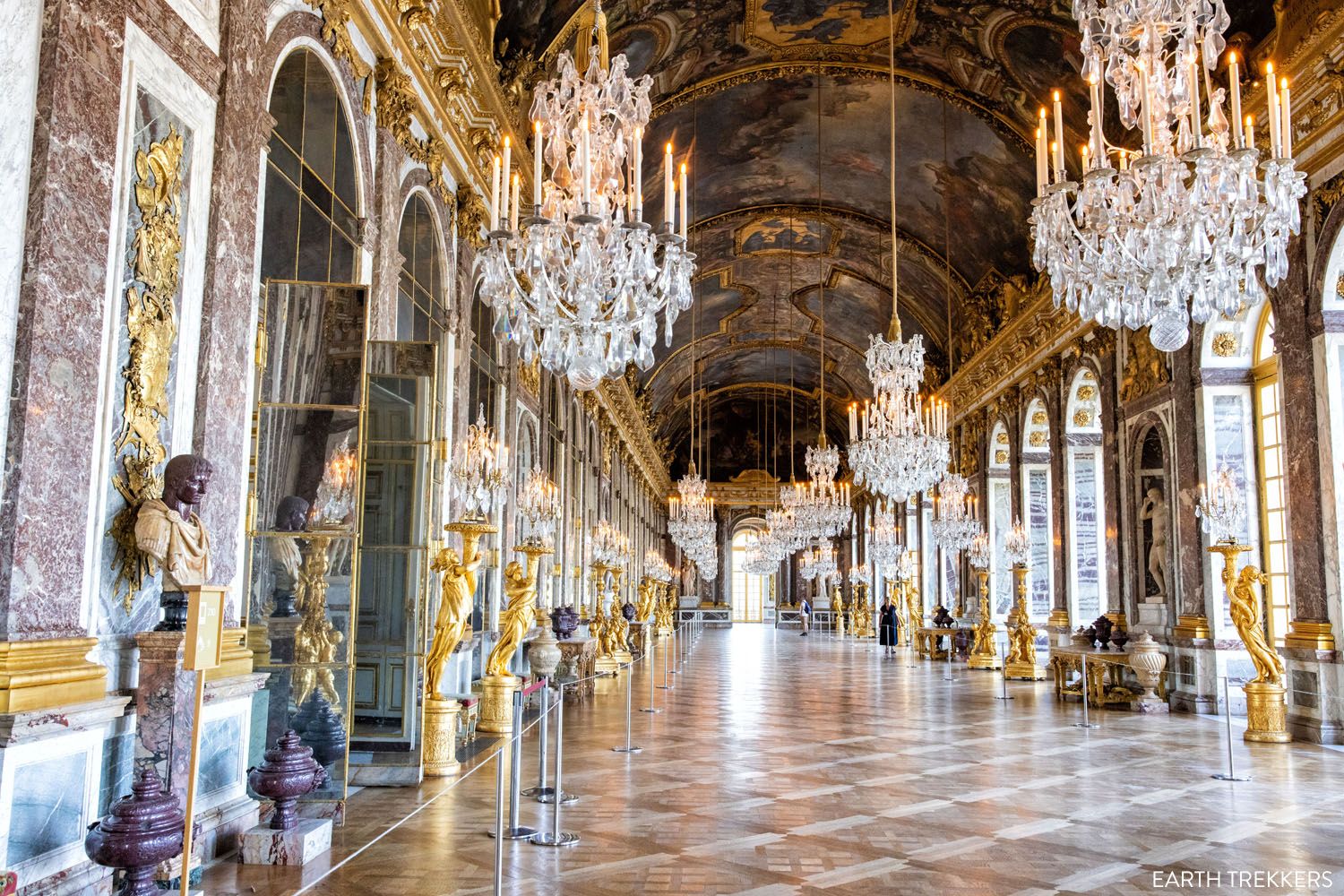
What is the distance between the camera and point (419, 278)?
9094mm

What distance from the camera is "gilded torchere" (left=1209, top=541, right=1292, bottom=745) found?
31.3 ft

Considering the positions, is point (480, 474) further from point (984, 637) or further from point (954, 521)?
point (984, 637)

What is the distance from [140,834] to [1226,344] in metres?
12.2

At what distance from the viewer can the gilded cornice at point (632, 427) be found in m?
22.6

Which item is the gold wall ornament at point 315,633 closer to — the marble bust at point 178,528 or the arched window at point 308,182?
the marble bust at point 178,528

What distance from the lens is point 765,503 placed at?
44.9 meters

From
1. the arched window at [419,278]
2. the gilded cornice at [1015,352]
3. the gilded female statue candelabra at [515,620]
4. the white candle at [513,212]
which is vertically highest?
the gilded cornice at [1015,352]

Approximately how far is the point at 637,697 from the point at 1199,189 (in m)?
9.54

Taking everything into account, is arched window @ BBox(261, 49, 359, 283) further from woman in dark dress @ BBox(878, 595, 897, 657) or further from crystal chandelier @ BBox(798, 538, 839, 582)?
crystal chandelier @ BBox(798, 538, 839, 582)

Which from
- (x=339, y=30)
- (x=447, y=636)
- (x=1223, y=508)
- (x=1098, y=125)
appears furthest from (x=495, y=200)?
(x=1223, y=508)

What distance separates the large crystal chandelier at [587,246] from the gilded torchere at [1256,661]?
7133 millimetres

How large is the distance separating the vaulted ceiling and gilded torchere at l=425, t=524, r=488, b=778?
5.96 meters

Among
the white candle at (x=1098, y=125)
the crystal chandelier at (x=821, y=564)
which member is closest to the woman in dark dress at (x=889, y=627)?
the crystal chandelier at (x=821, y=564)

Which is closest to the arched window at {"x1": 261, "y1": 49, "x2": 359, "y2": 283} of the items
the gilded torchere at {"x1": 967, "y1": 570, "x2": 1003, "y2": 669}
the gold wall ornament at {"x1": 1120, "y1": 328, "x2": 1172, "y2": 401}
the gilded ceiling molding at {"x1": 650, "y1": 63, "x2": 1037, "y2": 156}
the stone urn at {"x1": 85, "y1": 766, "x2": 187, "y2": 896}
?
the stone urn at {"x1": 85, "y1": 766, "x2": 187, "y2": 896}
